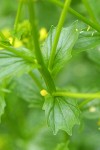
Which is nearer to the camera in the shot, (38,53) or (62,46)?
(38,53)

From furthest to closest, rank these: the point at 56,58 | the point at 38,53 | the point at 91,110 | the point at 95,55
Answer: the point at 91,110, the point at 95,55, the point at 56,58, the point at 38,53

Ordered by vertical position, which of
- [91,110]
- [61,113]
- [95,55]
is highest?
[95,55]

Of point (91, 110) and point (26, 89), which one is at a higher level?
point (26, 89)

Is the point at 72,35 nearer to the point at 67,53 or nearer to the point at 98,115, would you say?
the point at 67,53

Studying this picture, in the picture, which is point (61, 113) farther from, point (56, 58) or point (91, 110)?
point (91, 110)

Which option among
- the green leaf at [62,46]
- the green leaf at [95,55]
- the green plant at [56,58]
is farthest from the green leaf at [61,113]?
the green leaf at [95,55]

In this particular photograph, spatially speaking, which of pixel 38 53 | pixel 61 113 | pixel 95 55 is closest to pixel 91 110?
pixel 95 55

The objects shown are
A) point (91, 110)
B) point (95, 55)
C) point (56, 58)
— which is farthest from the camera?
point (91, 110)

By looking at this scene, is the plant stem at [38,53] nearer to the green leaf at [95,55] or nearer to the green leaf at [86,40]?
the green leaf at [86,40]
